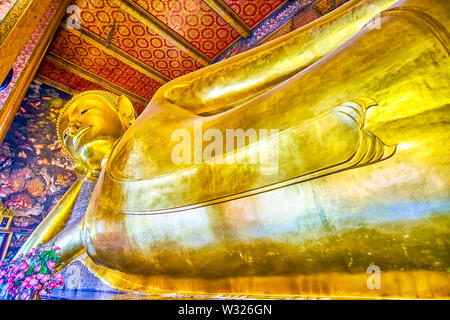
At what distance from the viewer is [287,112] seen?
64 centimetres

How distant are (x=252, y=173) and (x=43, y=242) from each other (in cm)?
141

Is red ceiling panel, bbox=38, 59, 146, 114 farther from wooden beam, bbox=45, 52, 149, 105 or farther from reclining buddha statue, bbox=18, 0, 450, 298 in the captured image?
reclining buddha statue, bbox=18, 0, 450, 298

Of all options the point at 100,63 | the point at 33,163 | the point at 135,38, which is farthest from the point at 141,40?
the point at 33,163

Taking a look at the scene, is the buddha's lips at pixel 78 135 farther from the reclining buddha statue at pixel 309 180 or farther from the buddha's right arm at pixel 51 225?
the buddha's right arm at pixel 51 225

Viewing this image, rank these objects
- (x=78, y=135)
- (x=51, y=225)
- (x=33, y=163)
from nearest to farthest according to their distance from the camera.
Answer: (x=78, y=135)
(x=51, y=225)
(x=33, y=163)

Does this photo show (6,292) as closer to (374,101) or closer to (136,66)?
(374,101)

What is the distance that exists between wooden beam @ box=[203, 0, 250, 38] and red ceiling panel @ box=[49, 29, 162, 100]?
70.8 inches

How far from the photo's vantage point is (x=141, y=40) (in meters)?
4.20

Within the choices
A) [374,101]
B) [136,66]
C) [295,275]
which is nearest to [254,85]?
[374,101]

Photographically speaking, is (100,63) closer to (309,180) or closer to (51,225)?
(51,225)

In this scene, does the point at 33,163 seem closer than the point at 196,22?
No

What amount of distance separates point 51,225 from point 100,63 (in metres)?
3.80

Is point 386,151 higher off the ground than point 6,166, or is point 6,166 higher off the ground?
point 6,166
